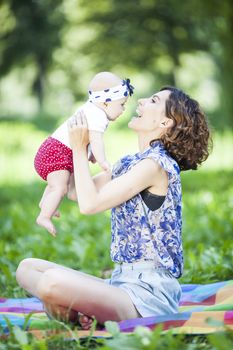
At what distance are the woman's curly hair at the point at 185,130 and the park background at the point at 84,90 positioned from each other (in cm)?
44

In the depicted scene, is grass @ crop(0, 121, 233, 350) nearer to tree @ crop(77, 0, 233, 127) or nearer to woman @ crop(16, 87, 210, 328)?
woman @ crop(16, 87, 210, 328)

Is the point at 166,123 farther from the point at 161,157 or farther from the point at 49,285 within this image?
the point at 49,285

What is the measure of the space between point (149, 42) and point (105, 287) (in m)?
26.9

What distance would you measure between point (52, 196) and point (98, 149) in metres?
0.37

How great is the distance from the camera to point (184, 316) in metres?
3.42

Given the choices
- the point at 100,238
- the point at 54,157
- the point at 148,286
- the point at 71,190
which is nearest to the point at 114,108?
the point at 54,157

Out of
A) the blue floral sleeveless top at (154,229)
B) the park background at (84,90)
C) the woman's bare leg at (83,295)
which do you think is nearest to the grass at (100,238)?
the park background at (84,90)

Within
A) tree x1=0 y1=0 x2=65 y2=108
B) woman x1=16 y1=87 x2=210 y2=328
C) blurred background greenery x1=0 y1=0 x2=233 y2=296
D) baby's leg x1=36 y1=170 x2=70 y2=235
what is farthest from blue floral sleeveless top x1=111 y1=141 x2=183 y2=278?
tree x1=0 y1=0 x2=65 y2=108

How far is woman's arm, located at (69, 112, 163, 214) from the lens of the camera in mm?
3443

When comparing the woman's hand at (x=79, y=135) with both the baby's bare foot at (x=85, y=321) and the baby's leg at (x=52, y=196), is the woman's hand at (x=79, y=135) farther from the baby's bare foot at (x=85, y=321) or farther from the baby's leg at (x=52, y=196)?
the baby's bare foot at (x=85, y=321)

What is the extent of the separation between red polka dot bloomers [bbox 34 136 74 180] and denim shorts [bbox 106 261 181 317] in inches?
23.5

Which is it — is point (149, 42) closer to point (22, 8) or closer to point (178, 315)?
point (22, 8)

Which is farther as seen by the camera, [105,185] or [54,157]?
[54,157]

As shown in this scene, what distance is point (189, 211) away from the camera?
7.65 meters
